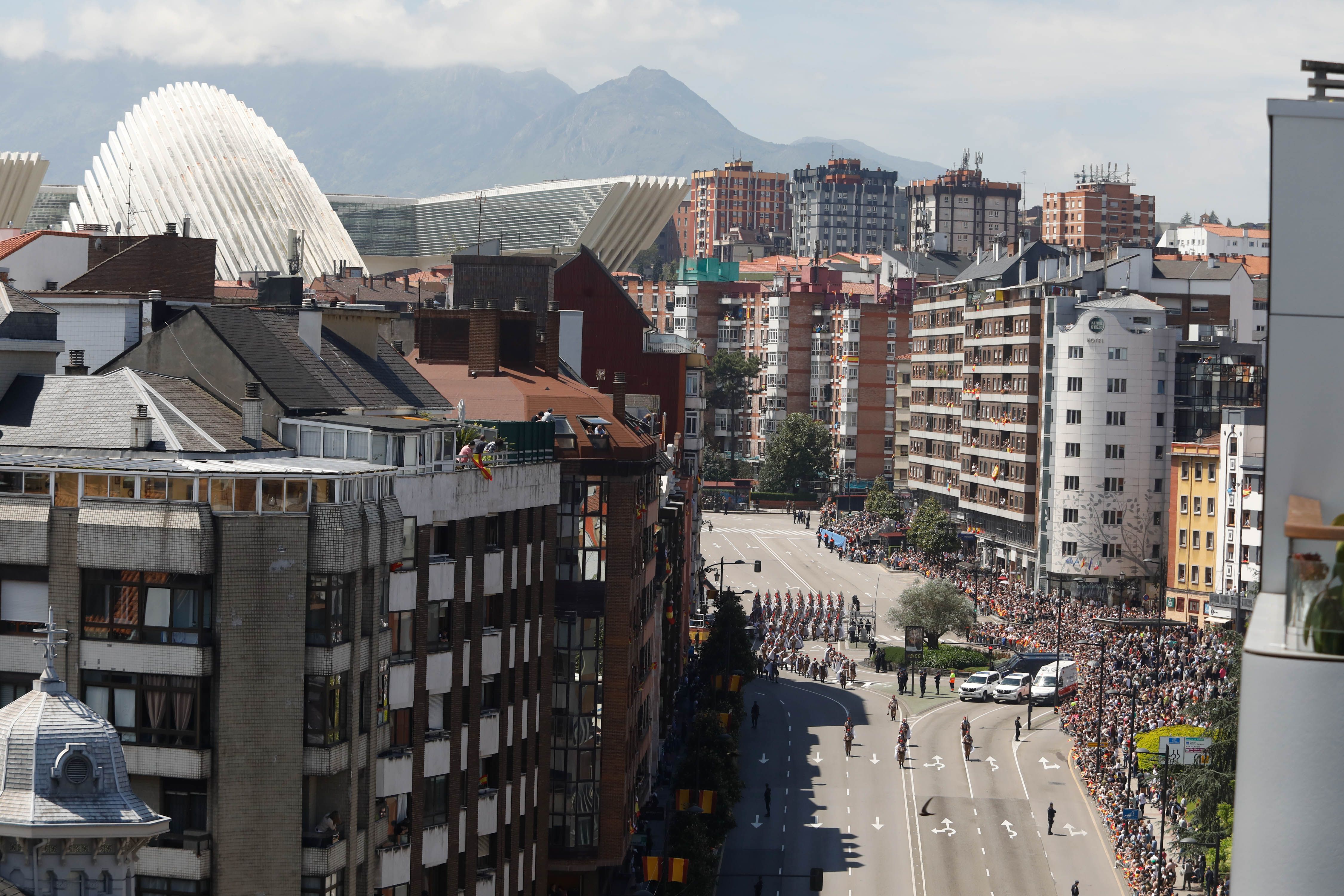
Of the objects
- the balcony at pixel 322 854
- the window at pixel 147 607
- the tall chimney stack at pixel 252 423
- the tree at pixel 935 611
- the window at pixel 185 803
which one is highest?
the tall chimney stack at pixel 252 423

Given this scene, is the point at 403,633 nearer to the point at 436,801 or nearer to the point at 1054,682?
the point at 436,801

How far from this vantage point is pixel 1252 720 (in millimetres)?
11102

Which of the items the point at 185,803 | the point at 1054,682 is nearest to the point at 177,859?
the point at 185,803

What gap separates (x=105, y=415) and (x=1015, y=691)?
6131 cm

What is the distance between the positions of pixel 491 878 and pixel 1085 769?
123 feet

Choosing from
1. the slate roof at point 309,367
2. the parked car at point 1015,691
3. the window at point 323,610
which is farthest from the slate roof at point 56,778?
the parked car at point 1015,691

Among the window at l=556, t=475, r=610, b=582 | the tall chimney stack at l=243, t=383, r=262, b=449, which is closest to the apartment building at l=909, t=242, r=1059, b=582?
the window at l=556, t=475, r=610, b=582

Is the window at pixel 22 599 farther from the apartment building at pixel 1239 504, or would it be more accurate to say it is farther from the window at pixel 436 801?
the apartment building at pixel 1239 504

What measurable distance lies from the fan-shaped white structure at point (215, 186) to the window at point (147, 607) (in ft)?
390

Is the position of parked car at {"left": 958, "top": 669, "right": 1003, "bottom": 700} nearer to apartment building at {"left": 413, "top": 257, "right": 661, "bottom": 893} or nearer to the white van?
the white van

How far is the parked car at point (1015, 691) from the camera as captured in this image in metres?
89.3

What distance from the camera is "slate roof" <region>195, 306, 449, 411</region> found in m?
39.8

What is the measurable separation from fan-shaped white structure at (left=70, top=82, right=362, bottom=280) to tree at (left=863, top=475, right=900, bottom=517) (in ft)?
153

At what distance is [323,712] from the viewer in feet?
99.3
